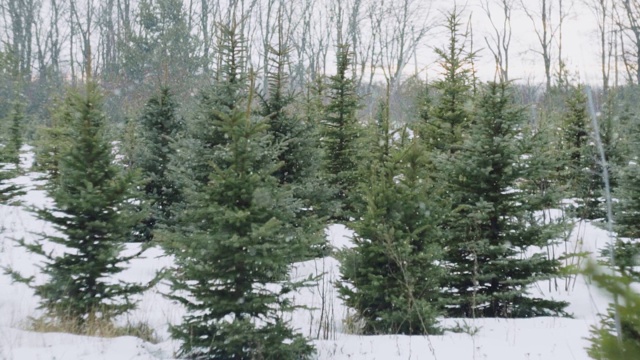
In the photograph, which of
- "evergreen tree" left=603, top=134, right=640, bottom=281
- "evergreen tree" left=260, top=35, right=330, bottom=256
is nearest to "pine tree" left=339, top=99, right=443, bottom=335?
"evergreen tree" left=260, top=35, right=330, bottom=256

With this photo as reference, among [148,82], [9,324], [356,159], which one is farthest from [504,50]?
[9,324]

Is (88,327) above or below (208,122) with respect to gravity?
below

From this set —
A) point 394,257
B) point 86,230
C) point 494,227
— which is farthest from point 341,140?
point 86,230

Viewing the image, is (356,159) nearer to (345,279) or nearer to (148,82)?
(345,279)

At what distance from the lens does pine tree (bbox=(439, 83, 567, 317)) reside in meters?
7.34

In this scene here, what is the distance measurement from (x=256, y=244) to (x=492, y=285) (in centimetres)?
421

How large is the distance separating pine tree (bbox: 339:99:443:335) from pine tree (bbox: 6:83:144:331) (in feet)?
9.06

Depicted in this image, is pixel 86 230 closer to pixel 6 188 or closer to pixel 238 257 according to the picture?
pixel 238 257

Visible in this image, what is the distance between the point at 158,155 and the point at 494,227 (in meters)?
7.59

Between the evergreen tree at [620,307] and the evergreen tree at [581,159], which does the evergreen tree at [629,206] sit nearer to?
the evergreen tree at [581,159]

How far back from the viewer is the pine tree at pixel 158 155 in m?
11.1

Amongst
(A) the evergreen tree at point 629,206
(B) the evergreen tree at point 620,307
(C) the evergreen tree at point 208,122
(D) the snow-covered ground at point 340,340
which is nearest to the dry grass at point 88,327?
(D) the snow-covered ground at point 340,340

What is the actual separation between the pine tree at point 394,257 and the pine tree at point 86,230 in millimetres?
2761

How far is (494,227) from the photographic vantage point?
7652 mm
